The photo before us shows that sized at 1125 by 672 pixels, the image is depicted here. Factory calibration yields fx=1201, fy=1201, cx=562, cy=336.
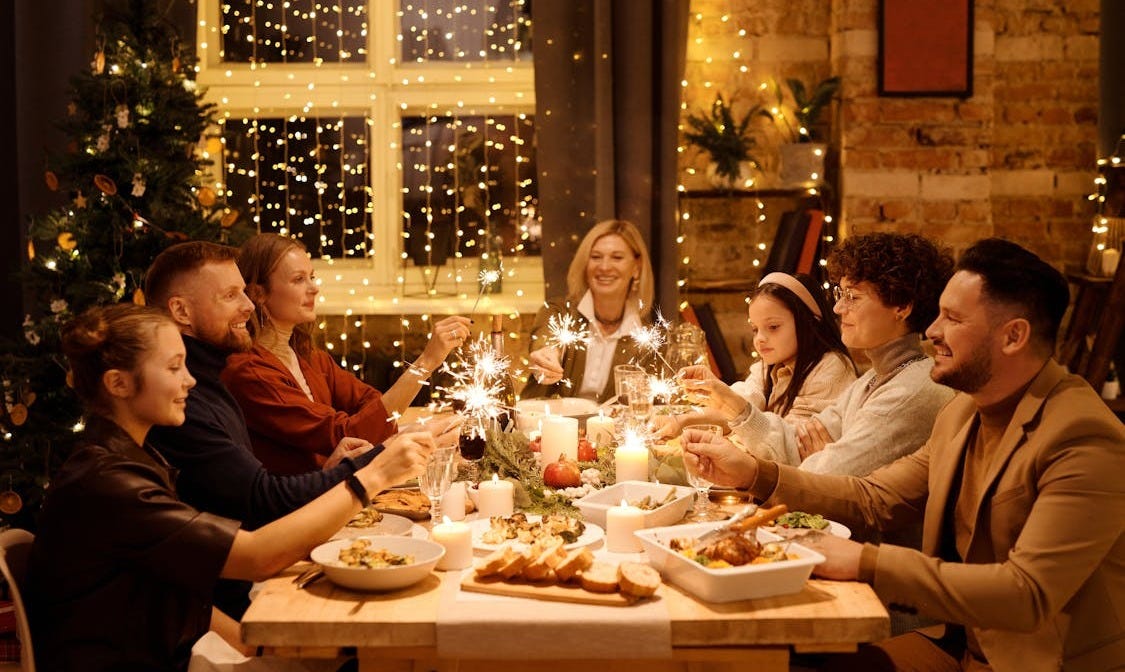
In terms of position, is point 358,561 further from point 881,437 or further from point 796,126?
point 796,126

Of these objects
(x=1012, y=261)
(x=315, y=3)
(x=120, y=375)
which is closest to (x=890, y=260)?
(x=1012, y=261)

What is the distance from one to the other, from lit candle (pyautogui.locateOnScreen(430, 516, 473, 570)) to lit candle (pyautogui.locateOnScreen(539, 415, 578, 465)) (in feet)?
2.05

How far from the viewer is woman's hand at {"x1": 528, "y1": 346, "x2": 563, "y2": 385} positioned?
3.71m

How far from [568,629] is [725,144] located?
3.16 metres

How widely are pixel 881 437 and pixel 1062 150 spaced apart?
2.83 meters

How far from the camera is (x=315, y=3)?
5.10m

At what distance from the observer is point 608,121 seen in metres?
4.71

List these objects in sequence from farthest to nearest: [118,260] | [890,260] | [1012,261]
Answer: [118,260] → [890,260] → [1012,261]

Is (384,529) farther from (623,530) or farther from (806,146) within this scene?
(806,146)

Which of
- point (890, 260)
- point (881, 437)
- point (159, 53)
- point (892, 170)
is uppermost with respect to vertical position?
point (159, 53)

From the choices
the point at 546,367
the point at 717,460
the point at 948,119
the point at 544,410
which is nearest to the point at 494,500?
the point at 717,460

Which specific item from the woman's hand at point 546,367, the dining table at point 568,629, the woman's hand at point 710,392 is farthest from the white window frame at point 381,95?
the dining table at point 568,629

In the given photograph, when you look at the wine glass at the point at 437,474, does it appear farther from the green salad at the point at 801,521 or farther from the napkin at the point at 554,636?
the green salad at the point at 801,521

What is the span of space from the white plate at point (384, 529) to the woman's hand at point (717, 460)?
1.78 ft
